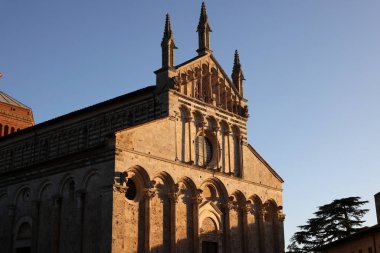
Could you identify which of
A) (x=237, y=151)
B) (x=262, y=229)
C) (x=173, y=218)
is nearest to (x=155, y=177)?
(x=173, y=218)

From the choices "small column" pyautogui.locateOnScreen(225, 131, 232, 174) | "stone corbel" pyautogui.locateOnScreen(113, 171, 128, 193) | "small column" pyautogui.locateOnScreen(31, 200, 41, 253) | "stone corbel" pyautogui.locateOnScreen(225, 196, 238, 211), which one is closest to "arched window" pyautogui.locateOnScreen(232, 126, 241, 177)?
"small column" pyautogui.locateOnScreen(225, 131, 232, 174)

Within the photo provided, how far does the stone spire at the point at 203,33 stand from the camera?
108 feet

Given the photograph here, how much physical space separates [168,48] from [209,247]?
11.3 meters

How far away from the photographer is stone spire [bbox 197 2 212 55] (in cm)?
3297

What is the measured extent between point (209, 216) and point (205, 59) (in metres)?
9.47

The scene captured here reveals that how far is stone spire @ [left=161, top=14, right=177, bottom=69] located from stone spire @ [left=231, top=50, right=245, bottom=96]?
21.0 ft

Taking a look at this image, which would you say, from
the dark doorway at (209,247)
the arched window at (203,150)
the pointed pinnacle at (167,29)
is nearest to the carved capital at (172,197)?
the arched window at (203,150)

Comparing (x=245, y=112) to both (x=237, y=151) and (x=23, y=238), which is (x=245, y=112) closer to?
(x=237, y=151)

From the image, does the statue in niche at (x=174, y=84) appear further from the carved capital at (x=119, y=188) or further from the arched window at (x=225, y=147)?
the carved capital at (x=119, y=188)

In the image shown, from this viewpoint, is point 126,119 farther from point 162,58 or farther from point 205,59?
point 205,59

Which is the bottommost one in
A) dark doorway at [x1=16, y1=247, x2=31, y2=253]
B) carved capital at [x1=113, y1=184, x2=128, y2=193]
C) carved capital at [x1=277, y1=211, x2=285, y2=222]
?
dark doorway at [x1=16, y1=247, x2=31, y2=253]

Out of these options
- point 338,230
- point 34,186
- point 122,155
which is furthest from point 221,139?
point 338,230

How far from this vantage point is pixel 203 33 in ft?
109

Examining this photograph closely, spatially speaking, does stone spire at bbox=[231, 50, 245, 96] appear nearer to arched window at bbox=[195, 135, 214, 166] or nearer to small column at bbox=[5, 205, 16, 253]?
arched window at bbox=[195, 135, 214, 166]
